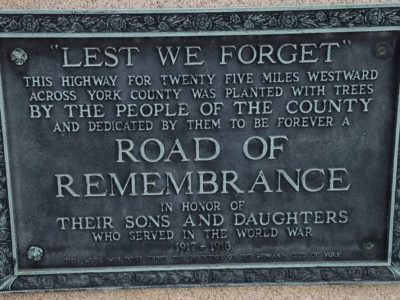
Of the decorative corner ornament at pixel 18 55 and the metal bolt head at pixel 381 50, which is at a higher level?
the decorative corner ornament at pixel 18 55

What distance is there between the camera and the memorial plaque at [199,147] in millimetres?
2322

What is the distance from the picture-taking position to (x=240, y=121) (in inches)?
95.4

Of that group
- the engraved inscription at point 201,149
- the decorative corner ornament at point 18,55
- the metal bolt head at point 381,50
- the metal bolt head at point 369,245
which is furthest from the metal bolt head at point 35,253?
the metal bolt head at point 381,50

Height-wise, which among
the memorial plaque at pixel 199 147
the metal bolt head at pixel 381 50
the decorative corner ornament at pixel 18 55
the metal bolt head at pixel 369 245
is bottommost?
the metal bolt head at pixel 369 245

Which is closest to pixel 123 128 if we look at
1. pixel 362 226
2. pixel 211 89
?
pixel 211 89

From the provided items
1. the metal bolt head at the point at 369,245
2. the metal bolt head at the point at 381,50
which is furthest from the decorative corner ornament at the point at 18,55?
the metal bolt head at the point at 369,245

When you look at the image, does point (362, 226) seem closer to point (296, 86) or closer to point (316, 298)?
point (316, 298)

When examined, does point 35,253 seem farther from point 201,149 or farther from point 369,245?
point 369,245

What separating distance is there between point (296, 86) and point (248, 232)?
749 millimetres

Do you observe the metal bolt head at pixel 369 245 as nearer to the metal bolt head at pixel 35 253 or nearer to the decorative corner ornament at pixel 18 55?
the metal bolt head at pixel 35 253

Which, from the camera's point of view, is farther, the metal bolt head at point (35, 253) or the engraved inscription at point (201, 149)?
the metal bolt head at point (35, 253)

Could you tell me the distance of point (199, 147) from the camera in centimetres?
246

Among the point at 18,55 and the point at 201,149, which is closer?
the point at 18,55

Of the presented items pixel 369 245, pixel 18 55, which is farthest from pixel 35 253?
pixel 369 245
